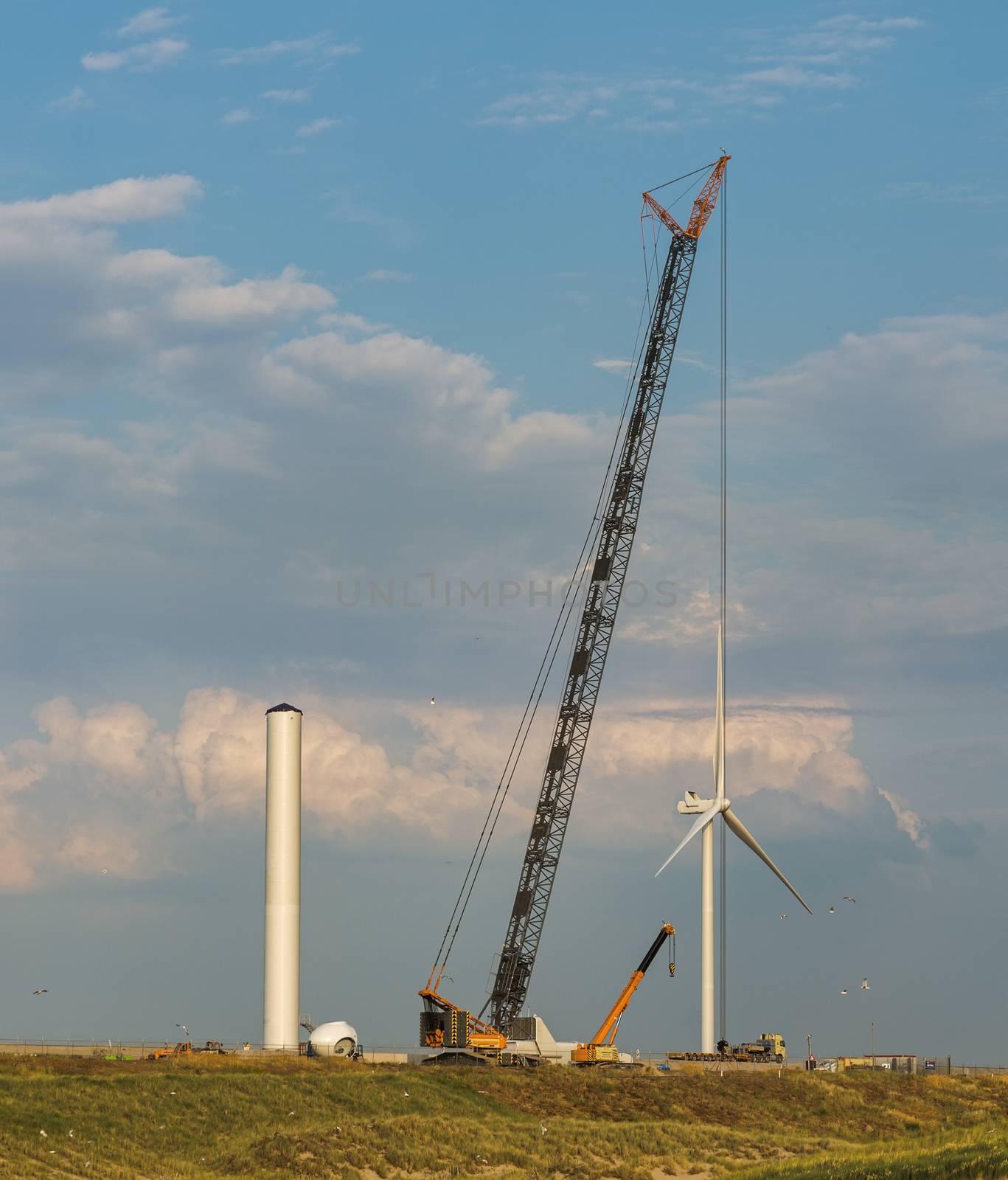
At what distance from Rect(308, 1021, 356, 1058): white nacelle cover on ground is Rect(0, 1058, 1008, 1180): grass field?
9577 millimetres

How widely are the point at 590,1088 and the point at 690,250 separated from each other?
267 feet

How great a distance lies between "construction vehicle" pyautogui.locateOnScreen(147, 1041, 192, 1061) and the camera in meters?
110

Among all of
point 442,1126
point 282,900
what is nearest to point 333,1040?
point 282,900

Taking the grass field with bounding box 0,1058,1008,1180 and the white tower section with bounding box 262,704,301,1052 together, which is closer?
the grass field with bounding box 0,1058,1008,1180

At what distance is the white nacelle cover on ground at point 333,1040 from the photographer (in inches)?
4705

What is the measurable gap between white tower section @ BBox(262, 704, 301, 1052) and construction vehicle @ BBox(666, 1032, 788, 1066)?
120 ft

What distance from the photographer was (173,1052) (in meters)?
115

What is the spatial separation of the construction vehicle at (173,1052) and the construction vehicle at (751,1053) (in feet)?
145

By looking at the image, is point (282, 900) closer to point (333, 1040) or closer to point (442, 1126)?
point (333, 1040)

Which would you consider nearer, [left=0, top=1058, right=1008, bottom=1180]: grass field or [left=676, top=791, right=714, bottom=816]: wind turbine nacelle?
[left=0, top=1058, right=1008, bottom=1180]: grass field

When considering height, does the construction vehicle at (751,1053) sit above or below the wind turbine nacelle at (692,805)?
below

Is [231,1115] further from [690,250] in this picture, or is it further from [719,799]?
[690,250]

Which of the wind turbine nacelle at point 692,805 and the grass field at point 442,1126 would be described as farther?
the wind turbine nacelle at point 692,805

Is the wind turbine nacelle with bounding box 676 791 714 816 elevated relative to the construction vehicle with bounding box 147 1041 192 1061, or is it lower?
elevated
